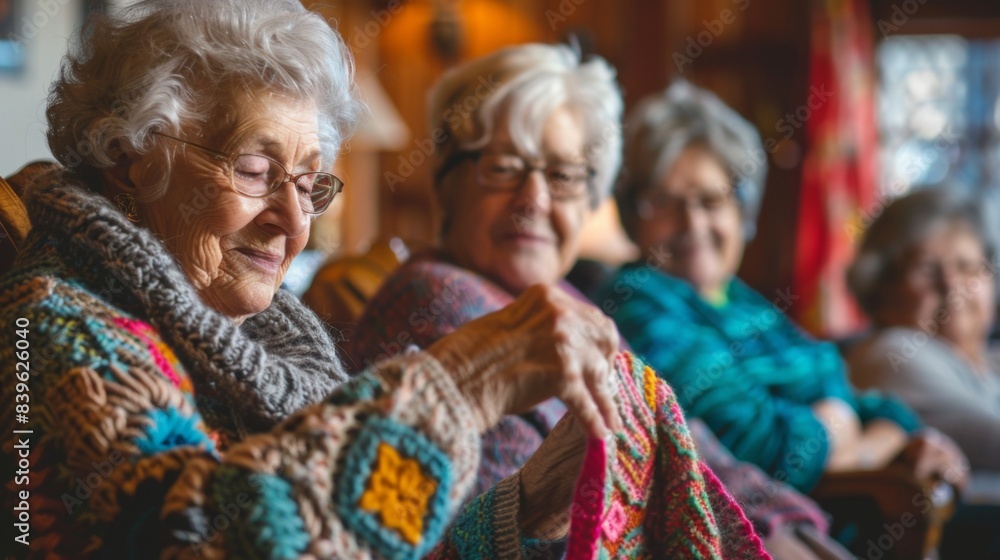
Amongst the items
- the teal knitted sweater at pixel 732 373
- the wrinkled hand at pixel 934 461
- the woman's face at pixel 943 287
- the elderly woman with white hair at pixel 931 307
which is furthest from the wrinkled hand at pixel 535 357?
the woman's face at pixel 943 287

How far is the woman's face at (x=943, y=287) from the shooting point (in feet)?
9.66

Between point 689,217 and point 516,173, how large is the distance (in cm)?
88

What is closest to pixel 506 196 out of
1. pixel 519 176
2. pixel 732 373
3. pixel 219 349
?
pixel 519 176

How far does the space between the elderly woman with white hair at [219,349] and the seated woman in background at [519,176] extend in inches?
24.2

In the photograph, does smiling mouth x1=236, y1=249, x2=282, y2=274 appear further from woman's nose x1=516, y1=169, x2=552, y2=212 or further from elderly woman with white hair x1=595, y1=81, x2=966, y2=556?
elderly woman with white hair x1=595, y1=81, x2=966, y2=556

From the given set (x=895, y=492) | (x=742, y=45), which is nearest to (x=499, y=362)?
(x=895, y=492)

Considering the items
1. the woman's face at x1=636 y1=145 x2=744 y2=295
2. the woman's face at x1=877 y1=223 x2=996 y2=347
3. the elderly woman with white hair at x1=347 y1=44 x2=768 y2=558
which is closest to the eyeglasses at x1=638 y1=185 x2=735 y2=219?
the woman's face at x1=636 y1=145 x2=744 y2=295

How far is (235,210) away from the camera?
1007 mm

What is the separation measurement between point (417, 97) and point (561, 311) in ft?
16.4

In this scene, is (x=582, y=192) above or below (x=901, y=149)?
above

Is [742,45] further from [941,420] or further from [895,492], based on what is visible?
[895,492]

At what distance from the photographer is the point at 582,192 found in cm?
187

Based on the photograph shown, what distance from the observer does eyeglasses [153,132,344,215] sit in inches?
39.3

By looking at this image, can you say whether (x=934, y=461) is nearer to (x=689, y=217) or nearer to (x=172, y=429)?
(x=689, y=217)
